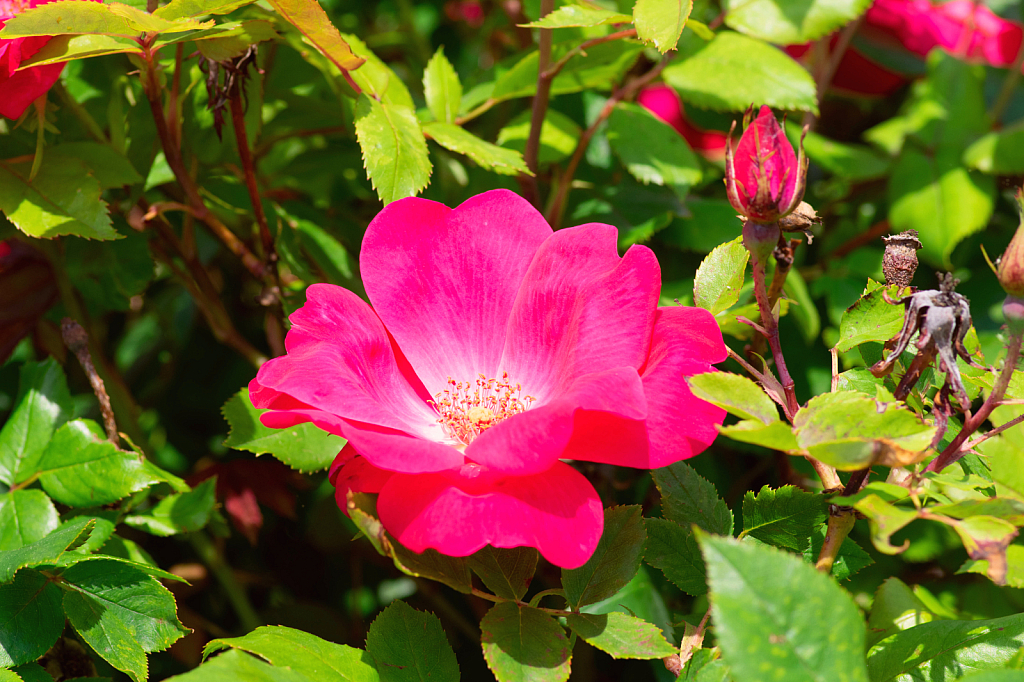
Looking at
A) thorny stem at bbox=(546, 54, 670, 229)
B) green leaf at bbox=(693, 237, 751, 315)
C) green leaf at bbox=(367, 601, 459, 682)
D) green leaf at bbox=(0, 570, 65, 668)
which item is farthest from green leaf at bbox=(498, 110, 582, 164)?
green leaf at bbox=(0, 570, 65, 668)

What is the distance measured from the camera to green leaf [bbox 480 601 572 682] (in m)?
0.58

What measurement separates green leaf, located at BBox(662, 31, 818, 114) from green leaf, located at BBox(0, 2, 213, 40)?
59 centimetres

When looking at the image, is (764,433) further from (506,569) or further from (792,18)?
(792,18)

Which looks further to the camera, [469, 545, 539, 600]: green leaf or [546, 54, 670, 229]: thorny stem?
[546, 54, 670, 229]: thorny stem

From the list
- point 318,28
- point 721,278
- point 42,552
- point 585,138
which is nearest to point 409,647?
point 42,552

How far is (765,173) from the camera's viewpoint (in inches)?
23.0

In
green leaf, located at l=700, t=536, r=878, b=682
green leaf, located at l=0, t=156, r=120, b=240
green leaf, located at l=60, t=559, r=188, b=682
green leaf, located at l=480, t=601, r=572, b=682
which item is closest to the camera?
green leaf, located at l=700, t=536, r=878, b=682

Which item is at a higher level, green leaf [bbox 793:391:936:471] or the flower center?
green leaf [bbox 793:391:936:471]

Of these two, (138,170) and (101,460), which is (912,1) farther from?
(101,460)

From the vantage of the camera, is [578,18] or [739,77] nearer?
[578,18]

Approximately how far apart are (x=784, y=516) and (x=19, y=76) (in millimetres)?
772

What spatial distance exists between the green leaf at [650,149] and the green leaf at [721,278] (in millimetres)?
276

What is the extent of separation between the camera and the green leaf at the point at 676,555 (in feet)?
2.18

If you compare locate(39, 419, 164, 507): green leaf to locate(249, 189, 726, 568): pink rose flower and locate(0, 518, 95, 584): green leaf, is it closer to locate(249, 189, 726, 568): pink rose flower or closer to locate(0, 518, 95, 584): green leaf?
locate(0, 518, 95, 584): green leaf
